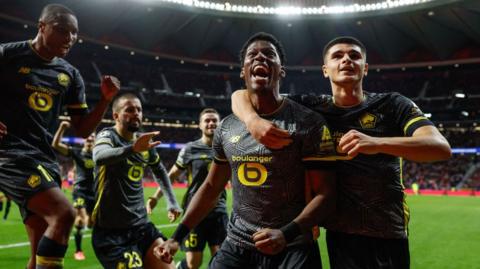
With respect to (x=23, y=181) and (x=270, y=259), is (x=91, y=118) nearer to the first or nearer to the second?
(x=23, y=181)

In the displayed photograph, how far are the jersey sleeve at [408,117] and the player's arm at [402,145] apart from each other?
200mm

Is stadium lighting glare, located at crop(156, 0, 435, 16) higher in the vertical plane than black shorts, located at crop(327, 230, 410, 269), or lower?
higher

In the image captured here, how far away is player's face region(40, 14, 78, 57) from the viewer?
12.5ft

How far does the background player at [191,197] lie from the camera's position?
6.12 meters

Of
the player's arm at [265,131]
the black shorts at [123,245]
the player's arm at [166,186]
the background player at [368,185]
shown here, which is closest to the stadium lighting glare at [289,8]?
the player's arm at [166,186]

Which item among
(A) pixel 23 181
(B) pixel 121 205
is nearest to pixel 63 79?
(A) pixel 23 181

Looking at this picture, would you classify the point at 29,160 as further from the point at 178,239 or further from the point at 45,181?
the point at 178,239

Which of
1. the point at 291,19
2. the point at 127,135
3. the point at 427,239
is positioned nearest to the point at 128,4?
the point at 291,19

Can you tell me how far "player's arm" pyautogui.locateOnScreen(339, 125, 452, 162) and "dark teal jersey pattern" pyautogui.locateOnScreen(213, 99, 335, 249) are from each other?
15.1 inches

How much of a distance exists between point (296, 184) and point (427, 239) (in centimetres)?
918

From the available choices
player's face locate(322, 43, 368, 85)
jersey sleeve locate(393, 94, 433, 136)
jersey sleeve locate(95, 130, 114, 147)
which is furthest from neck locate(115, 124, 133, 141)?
jersey sleeve locate(393, 94, 433, 136)

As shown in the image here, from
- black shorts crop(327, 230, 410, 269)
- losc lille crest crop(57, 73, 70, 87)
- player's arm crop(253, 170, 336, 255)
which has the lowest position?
black shorts crop(327, 230, 410, 269)

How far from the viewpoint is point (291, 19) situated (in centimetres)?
3616

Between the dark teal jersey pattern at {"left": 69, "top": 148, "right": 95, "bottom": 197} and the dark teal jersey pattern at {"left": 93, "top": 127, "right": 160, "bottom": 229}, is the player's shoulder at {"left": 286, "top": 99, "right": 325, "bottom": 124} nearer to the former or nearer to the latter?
the dark teal jersey pattern at {"left": 93, "top": 127, "right": 160, "bottom": 229}
